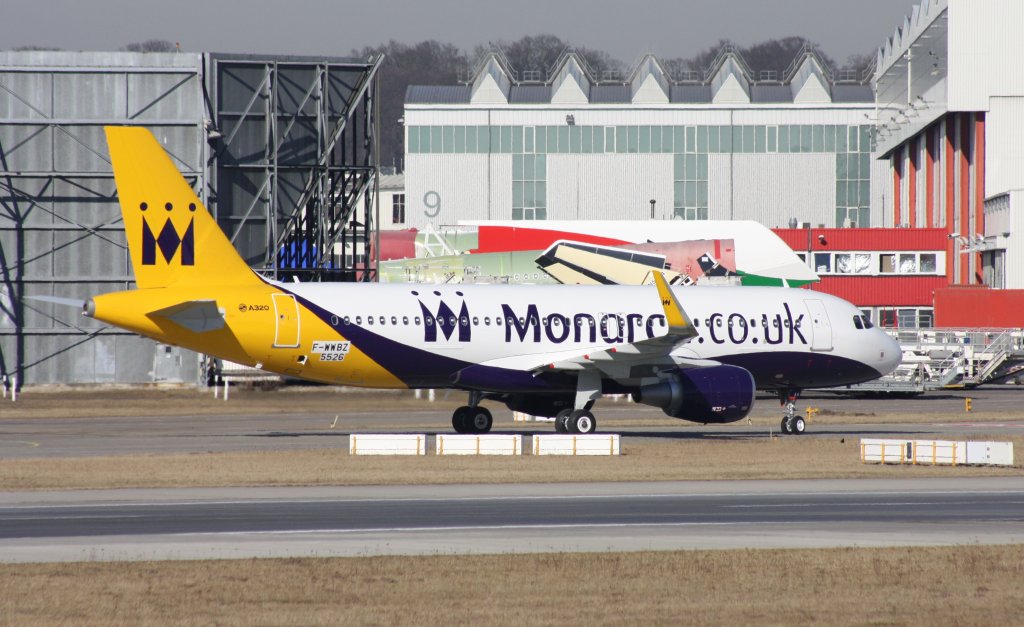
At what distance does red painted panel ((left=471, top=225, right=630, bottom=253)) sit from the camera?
75.6 meters

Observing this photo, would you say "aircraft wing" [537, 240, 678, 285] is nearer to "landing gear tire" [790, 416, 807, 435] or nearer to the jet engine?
"landing gear tire" [790, 416, 807, 435]

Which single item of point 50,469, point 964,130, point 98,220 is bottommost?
point 50,469

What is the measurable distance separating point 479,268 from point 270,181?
71.4 feet

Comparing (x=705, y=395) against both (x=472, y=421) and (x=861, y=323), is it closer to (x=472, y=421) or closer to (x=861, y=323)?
(x=472, y=421)

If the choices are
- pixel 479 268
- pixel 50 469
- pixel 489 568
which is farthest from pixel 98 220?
pixel 489 568

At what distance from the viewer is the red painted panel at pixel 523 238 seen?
248 ft

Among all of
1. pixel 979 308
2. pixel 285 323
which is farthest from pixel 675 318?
pixel 979 308

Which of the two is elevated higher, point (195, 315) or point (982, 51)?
point (982, 51)

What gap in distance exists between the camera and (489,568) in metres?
15.6

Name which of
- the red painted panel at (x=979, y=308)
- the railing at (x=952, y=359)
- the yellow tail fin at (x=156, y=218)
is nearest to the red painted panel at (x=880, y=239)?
the red painted panel at (x=979, y=308)

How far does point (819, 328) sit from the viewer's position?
125 ft

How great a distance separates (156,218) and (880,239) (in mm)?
56156

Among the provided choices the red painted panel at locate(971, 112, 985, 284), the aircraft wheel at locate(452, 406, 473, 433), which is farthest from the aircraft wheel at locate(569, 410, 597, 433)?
the red painted panel at locate(971, 112, 985, 284)

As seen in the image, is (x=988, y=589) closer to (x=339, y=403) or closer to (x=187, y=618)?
(x=187, y=618)
